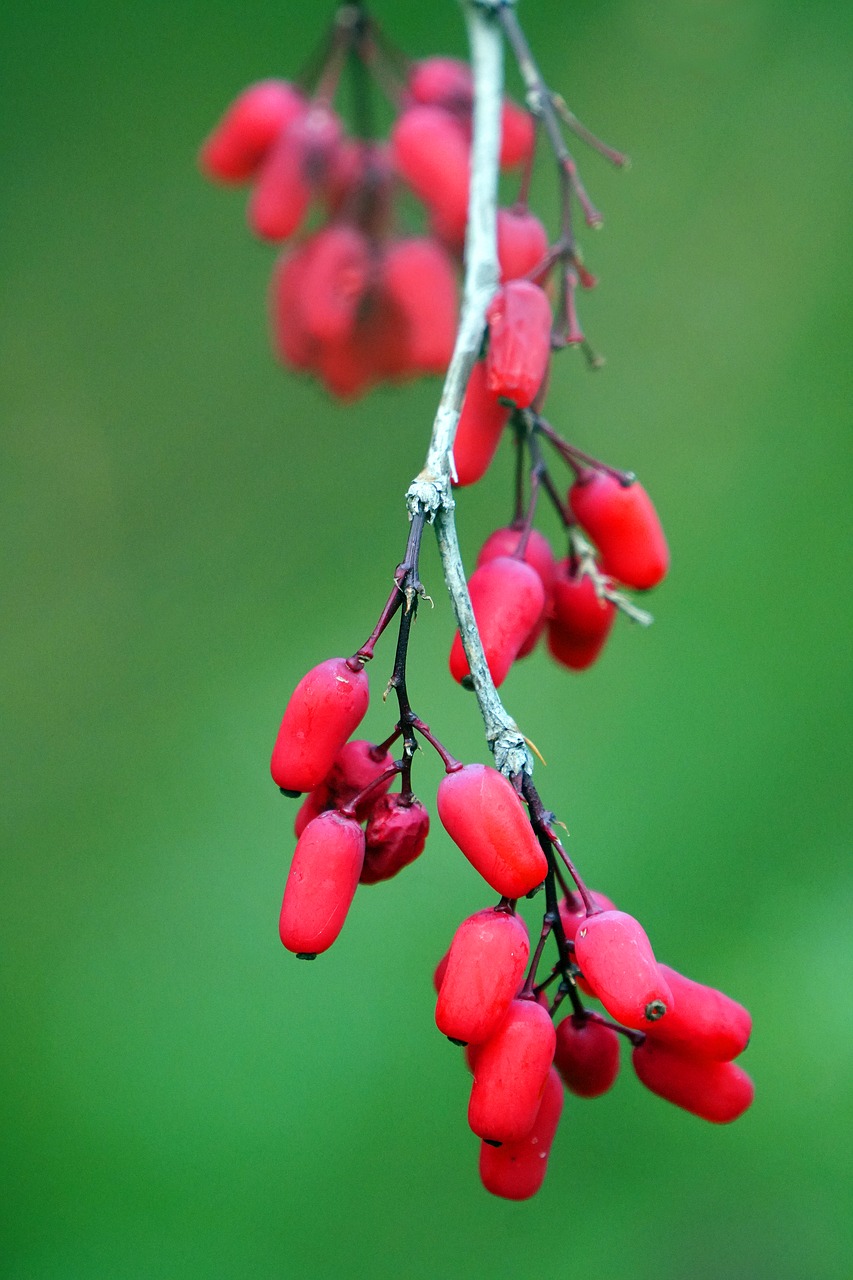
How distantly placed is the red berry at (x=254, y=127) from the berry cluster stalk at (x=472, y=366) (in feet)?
0.54

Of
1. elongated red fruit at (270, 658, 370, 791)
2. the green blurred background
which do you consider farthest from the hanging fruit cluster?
Answer: the green blurred background

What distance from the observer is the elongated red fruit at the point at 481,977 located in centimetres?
46

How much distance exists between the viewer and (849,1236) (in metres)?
1.06

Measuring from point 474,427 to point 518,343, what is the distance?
5 cm

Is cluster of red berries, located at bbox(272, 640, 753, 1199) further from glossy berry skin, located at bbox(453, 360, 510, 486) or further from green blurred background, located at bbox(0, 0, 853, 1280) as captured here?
green blurred background, located at bbox(0, 0, 853, 1280)

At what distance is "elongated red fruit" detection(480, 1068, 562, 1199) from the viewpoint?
1.65 feet

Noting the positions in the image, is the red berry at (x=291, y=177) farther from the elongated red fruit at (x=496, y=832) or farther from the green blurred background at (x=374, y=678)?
the green blurred background at (x=374, y=678)

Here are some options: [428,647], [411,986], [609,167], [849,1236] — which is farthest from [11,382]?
[849,1236]

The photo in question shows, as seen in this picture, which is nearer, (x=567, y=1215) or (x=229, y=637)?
(x=567, y=1215)

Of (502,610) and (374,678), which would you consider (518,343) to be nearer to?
(502,610)

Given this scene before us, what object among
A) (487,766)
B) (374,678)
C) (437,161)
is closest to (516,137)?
(437,161)

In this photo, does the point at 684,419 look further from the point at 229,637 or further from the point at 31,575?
the point at 31,575

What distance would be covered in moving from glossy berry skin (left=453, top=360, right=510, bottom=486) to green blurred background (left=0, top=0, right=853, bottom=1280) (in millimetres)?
803

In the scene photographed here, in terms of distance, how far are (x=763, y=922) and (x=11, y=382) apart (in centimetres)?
148
